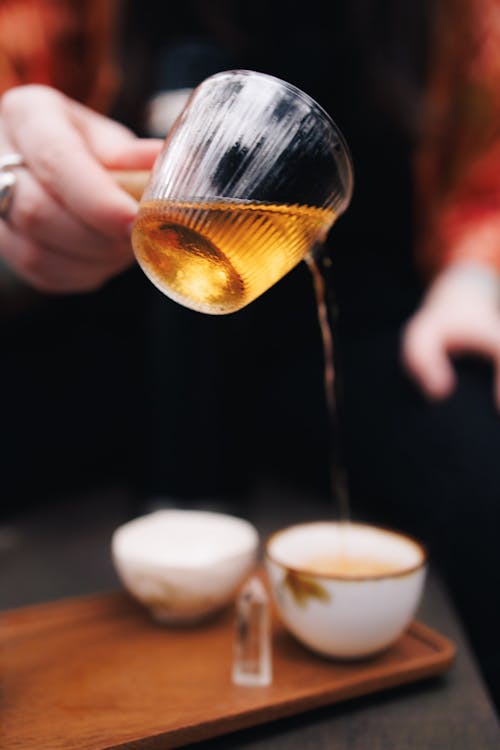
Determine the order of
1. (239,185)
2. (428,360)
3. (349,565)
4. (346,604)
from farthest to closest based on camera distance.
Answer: (428,360)
(349,565)
(346,604)
(239,185)

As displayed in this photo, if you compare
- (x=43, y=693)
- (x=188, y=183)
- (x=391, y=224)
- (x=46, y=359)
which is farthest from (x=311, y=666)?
(x=391, y=224)

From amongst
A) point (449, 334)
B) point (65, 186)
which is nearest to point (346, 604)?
point (65, 186)

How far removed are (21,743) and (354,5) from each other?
45.0 inches

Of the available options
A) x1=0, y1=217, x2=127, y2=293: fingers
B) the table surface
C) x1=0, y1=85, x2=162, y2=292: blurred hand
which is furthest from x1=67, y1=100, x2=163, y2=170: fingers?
the table surface

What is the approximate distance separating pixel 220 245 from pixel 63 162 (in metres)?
0.20

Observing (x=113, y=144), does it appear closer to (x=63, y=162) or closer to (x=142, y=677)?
(x=63, y=162)

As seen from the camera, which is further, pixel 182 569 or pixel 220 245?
pixel 182 569

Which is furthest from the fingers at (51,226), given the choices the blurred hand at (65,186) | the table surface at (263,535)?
the table surface at (263,535)

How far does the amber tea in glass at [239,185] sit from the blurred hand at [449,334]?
50 centimetres

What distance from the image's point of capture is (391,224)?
123cm

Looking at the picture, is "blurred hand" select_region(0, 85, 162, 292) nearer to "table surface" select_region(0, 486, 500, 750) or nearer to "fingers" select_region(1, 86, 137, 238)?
"fingers" select_region(1, 86, 137, 238)

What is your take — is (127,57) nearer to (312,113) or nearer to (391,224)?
(391,224)

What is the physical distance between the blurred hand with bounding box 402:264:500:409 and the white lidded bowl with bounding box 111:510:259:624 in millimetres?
372

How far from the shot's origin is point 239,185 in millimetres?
440
